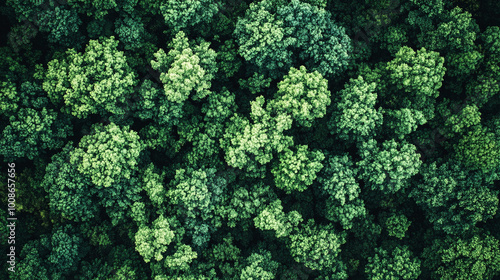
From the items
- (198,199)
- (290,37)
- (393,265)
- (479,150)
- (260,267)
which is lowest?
(393,265)

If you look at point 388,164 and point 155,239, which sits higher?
point 388,164

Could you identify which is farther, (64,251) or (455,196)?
(455,196)

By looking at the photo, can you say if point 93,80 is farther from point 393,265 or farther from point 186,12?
point 393,265

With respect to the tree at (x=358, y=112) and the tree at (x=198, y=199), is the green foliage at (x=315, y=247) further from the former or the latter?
the tree at (x=358, y=112)

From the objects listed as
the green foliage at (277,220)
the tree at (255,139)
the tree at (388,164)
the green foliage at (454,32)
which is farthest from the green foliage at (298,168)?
the green foliage at (454,32)

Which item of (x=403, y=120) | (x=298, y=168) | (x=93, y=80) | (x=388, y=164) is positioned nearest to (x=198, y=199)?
(x=298, y=168)

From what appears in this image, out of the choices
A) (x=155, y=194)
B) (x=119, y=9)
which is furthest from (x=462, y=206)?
(x=119, y=9)

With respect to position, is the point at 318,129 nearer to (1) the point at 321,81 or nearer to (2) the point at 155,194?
(1) the point at 321,81

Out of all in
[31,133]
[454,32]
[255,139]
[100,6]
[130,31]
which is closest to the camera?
[255,139]
